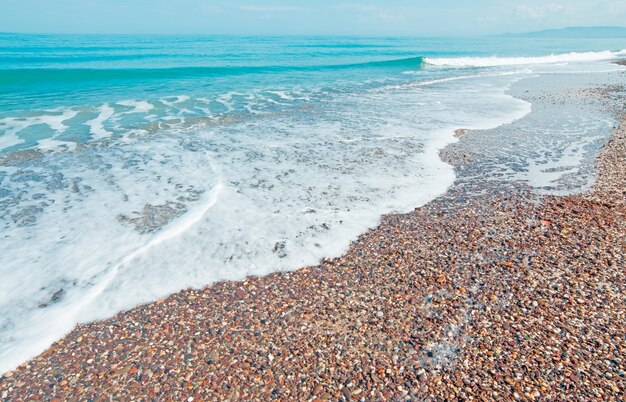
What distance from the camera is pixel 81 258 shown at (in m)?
5.98

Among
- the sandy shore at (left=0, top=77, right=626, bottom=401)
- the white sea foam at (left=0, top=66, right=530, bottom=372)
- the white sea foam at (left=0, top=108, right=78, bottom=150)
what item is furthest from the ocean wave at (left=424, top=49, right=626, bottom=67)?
the sandy shore at (left=0, top=77, right=626, bottom=401)

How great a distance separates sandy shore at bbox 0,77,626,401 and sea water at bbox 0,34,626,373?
22.5 inches

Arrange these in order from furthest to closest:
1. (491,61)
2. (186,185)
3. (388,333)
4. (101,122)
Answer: (491,61), (101,122), (186,185), (388,333)

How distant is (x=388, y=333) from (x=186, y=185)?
6.08 m

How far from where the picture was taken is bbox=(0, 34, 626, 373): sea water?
5461 mm

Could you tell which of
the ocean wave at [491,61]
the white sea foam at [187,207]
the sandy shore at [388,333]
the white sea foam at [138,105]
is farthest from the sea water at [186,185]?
the ocean wave at [491,61]

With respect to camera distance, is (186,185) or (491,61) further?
(491,61)

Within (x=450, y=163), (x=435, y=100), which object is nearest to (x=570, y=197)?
(x=450, y=163)

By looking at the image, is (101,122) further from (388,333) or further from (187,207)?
(388,333)

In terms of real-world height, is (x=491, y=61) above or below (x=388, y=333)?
above

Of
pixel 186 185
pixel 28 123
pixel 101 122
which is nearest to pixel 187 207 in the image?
pixel 186 185

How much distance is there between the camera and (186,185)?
8.80m

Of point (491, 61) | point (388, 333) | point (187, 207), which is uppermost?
point (491, 61)

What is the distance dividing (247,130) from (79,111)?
868cm
